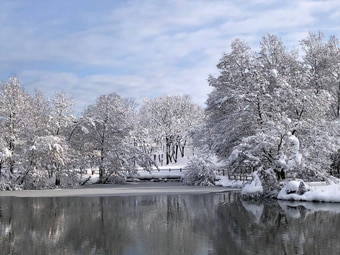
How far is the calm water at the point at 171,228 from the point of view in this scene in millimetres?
11422

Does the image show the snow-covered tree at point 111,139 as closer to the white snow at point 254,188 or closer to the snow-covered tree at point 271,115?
the snow-covered tree at point 271,115

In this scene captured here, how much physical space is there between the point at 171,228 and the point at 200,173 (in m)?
25.3

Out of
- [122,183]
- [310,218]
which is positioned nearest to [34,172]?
[122,183]

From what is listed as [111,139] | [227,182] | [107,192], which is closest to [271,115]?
[227,182]

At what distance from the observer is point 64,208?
70.6ft

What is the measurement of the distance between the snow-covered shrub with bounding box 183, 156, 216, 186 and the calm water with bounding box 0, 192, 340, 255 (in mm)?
16925

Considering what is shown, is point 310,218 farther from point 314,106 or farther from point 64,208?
point 314,106

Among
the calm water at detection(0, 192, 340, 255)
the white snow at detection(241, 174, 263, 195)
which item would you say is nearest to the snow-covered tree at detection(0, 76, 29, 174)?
the calm water at detection(0, 192, 340, 255)

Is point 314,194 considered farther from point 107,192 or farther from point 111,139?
point 111,139

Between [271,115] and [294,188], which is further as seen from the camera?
[271,115]

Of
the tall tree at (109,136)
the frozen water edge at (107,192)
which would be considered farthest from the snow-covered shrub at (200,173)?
the tall tree at (109,136)

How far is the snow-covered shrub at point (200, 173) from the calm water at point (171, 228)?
16.9 meters

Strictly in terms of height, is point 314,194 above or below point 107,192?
above

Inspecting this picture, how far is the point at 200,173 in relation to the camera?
131 feet
